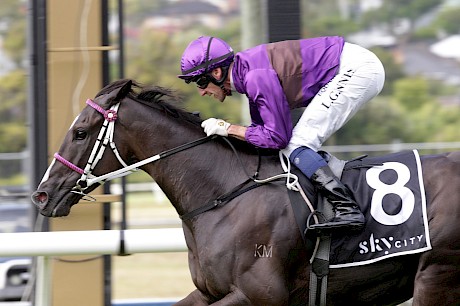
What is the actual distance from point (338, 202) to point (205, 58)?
0.91 meters

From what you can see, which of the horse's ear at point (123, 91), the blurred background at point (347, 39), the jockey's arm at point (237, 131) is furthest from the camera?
the blurred background at point (347, 39)

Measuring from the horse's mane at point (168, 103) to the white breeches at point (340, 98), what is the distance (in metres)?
0.22

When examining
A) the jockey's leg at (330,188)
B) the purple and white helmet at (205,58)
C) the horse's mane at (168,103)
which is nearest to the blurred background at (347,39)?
the horse's mane at (168,103)

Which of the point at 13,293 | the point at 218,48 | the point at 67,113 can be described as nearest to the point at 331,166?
the point at 218,48

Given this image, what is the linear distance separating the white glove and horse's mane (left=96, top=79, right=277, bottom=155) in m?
0.13

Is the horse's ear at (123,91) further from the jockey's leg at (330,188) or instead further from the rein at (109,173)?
the jockey's leg at (330,188)

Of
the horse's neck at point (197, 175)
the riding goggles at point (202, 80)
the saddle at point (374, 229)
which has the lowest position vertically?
the saddle at point (374, 229)

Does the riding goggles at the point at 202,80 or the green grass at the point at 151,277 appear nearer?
the riding goggles at the point at 202,80

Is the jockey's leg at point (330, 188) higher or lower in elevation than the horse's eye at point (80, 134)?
lower

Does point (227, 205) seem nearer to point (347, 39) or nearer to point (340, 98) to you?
point (340, 98)

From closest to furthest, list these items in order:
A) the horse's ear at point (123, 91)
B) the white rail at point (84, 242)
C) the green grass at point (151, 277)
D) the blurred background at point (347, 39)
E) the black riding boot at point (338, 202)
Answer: the black riding boot at point (338, 202), the horse's ear at point (123, 91), the white rail at point (84, 242), the green grass at point (151, 277), the blurred background at point (347, 39)

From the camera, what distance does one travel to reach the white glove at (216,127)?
4363 mm

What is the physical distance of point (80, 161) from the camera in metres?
4.37

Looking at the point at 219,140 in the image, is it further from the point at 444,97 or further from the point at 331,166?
the point at 444,97
